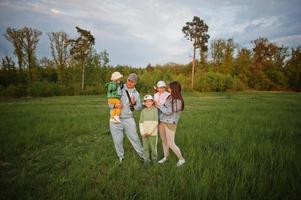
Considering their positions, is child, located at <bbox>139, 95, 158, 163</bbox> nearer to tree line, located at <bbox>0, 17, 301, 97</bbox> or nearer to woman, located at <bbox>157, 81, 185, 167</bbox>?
woman, located at <bbox>157, 81, 185, 167</bbox>

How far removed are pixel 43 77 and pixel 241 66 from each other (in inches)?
1925

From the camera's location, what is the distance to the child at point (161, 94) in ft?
15.5

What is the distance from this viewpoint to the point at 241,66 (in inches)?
1960

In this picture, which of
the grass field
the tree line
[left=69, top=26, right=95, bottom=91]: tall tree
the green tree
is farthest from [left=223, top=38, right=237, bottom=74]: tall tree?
the grass field

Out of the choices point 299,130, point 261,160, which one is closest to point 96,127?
point 261,160

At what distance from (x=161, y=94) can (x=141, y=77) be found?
153ft

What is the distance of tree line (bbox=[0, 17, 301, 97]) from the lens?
3966 cm

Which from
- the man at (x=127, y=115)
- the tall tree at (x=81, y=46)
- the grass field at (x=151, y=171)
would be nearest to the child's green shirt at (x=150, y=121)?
the man at (x=127, y=115)

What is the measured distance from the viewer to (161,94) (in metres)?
4.77

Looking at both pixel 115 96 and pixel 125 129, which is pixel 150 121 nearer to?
pixel 125 129

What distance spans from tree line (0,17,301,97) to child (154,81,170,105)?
37970 millimetres

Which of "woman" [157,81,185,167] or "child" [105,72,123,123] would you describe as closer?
"woman" [157,81,185,167]

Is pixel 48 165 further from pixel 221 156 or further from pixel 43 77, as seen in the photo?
pixel 43 77

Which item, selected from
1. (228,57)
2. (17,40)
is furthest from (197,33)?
(17,40)
